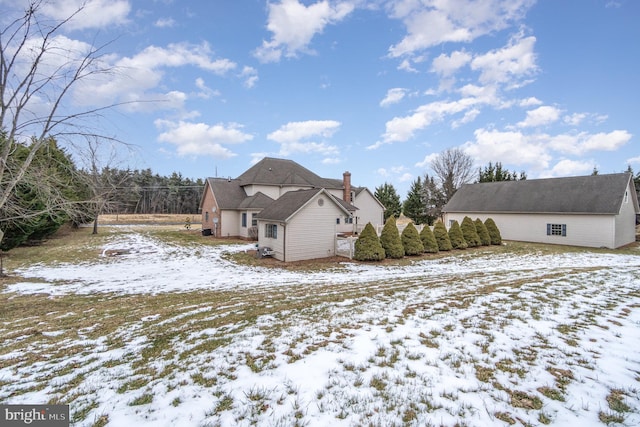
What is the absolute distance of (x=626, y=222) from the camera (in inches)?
953

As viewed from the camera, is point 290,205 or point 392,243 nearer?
point 392,243

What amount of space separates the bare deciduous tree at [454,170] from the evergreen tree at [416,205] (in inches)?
175

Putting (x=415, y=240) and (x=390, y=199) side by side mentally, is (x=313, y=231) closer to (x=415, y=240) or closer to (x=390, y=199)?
(x=415, y=240)

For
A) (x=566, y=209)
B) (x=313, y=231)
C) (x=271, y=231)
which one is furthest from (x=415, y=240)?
(x=566, y=209)

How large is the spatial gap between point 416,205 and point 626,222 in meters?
21.7

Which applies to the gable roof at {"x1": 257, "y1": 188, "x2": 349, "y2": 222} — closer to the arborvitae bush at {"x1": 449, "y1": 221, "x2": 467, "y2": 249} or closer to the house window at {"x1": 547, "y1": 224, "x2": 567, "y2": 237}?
the arborvitae bush at {"x1": 449, "y1": 221, "x2": 467, "y2": 249}

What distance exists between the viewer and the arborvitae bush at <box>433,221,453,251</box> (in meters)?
20.1

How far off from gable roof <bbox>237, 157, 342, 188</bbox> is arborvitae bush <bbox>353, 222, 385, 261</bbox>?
13452 mm

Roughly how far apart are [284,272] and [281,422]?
11.5 m

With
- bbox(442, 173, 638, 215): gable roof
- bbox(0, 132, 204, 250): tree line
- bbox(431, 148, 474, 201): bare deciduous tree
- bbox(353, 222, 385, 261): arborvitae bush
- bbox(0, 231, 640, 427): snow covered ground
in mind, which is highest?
bbox(431, 148, 474, 201): bare deciduous tree

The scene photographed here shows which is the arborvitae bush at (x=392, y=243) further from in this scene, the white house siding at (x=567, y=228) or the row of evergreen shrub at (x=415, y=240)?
the white house siding at (x=567, y=228)

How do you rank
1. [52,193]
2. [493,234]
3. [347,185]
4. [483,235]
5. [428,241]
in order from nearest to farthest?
[52,193], [428,241], [483,235], [493,234], [347,185]

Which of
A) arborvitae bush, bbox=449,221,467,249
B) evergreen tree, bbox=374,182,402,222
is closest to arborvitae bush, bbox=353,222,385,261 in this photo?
arborvitae bush, bbox=449,221,467,249

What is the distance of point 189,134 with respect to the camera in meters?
22.4
